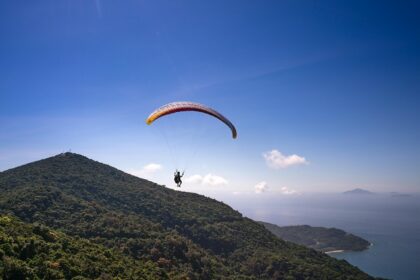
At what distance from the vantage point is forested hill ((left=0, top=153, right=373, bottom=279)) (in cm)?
4603

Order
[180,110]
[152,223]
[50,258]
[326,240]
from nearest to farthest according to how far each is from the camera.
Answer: [180,110]
[50,258]
[152,223]
[326,240]

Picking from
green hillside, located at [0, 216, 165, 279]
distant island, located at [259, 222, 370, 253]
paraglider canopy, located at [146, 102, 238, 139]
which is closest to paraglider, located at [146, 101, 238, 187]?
paraglider canopy, located at [146, 102, 238, 139]

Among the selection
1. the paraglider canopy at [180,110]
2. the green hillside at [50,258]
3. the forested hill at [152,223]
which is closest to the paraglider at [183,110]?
the paraglider canopy at [180,110]

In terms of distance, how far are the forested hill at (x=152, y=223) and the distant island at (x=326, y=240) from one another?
337 feet

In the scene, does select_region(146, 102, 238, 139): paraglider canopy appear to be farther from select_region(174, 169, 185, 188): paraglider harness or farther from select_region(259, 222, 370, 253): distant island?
select_region(259, 222, 370, 253): distant island

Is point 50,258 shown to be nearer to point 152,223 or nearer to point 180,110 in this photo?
point 180,110

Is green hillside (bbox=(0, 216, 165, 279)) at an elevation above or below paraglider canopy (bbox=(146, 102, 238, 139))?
below

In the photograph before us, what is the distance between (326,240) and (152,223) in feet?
480

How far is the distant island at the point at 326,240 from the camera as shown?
16675 cm

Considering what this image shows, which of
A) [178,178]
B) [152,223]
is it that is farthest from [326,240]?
[178,178]

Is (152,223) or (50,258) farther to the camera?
(152,223)

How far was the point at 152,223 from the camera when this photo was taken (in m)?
60.3

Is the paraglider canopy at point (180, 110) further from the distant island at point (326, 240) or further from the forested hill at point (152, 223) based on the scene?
the distant island at point (326, 240)

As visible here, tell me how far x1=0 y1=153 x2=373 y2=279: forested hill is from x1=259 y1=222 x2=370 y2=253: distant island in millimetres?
102670
